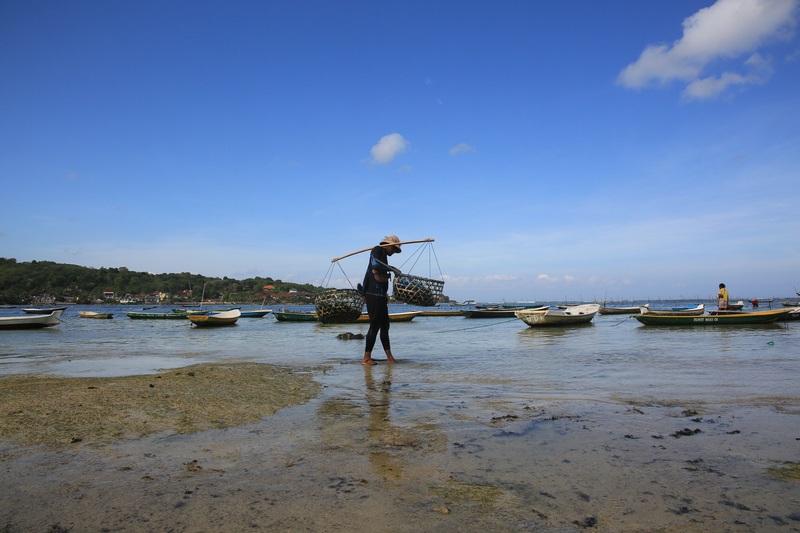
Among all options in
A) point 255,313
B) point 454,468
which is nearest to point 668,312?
point 454,468

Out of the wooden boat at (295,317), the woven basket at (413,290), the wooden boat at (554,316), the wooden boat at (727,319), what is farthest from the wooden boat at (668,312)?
the wooden boat at (295,317)

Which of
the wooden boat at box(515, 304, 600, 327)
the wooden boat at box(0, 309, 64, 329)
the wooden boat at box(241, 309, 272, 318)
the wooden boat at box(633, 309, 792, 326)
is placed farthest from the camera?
the wooden boat at box(241, 309, 272, 318)

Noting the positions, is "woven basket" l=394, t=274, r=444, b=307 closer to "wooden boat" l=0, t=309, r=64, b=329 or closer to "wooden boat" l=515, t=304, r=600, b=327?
"wooden boat" l=515, t=304, r=600, b=327

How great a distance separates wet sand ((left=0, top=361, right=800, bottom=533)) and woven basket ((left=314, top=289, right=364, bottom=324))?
9.70 meters

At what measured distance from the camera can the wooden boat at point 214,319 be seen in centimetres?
2605

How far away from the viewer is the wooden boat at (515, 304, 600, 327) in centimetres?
2152

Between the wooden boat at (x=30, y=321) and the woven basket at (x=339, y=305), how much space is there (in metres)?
19.1

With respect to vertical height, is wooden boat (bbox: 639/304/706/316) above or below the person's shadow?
above

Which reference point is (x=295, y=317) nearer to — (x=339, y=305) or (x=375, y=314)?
(x=339, y=305)

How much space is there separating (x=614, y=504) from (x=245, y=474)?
6.95ft

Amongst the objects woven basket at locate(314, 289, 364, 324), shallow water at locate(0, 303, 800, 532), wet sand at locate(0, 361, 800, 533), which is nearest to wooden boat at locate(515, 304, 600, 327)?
woven basket at locate(314, 289, 364, 324)

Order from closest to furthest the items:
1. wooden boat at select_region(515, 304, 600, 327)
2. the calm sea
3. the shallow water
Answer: the shallow water → the calm sea → wooden boat at select_region(515, 304, 600, 327)

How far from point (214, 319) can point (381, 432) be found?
25.0m

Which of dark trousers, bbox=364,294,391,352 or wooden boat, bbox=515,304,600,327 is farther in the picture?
wooden boat, bbox=515,304,600,327
